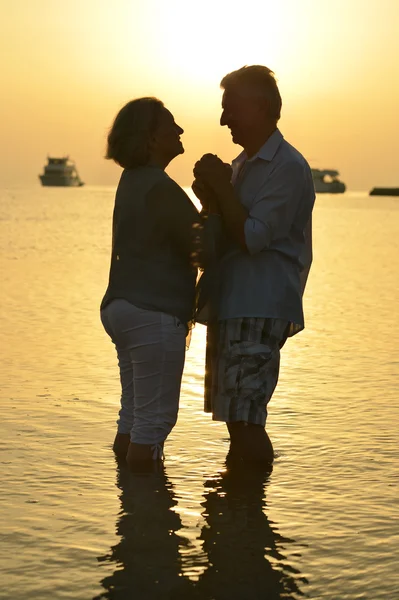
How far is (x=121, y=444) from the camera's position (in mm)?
5520

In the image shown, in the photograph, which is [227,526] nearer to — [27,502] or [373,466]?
[27,502]

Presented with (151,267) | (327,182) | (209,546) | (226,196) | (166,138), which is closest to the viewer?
(209,546)

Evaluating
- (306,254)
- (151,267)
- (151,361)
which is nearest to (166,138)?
(151,267)

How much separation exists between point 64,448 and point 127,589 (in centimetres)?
213

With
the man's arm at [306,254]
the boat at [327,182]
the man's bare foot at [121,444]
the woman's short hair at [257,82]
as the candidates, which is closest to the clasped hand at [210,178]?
the woman's short hair at [257,82]

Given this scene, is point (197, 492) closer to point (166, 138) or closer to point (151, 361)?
point (151, 361)

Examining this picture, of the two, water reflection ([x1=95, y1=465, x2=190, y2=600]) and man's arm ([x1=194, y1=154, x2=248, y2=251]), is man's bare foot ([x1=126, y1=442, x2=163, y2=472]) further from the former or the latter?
man's arm ([x1=194, y1=154, x2=248, y2=251])

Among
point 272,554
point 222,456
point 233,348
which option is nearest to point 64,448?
point 222,456

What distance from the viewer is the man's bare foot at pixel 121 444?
5.50 meters

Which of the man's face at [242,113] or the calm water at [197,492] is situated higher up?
the man's face at [242,113]

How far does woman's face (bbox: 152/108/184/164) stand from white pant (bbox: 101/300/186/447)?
67 centimetres

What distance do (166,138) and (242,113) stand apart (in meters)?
0.35

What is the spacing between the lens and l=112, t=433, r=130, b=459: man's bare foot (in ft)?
18.0

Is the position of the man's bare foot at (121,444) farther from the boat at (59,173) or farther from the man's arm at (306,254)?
the boat at (59,173)
